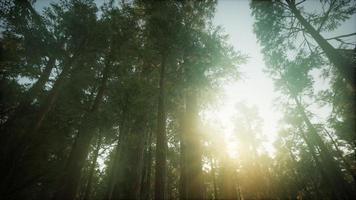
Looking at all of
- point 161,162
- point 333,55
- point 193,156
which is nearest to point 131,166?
point 193,156

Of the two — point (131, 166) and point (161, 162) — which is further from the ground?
point (131, 166)

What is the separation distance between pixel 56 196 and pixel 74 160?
5.67ft

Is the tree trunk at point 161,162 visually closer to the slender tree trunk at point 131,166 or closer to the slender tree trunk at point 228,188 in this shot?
the slender tree trunk at point 131,166

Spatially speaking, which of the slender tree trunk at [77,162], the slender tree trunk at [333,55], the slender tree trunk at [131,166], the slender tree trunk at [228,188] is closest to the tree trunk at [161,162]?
the slender tree trunk at [131,166]

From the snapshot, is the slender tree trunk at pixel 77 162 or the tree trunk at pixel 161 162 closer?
the tree trunk at pixel 161 162

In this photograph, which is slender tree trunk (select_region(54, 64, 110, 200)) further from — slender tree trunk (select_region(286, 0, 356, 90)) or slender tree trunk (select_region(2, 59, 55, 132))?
slender tree trunk (select_region(286, 0, 356, 90))

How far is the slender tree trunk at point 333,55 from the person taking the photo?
8234 millimetres

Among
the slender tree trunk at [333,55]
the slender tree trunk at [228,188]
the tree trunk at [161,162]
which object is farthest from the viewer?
the slender tree trunk at [228,188]

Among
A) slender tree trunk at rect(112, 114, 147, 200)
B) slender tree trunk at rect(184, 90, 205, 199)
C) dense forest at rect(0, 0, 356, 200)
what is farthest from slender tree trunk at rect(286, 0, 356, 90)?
slender tree trunk at rect(112, 114, 147, 200)

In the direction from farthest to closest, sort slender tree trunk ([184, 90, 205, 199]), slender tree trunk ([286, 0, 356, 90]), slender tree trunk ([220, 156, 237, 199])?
slender tree trunk ([220, 156, 237, 199])
slender tree trunk ([184, 90, 205, 199])
slender tree trunk ([286, 0, 356, 90])

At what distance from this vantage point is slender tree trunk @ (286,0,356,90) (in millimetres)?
8234

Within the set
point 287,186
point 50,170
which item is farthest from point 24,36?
point 287,186

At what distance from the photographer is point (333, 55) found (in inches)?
352

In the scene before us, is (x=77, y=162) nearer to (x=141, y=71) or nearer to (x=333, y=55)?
(x=141, y=71)
